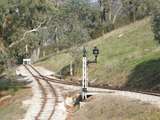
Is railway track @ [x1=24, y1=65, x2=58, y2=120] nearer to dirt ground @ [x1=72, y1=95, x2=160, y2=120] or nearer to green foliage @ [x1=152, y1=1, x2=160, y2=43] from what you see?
dirt ground @ [x1=72, y1=95, x2=160, y2=120]

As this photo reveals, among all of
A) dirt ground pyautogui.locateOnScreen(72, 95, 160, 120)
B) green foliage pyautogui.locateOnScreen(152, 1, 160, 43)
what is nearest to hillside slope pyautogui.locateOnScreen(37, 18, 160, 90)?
green foliage pyautogui.locateOnScreen(152, 1, 160, 43)

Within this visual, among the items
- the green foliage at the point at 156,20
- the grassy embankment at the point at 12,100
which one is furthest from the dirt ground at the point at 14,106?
the green foliage at the point at 156,20

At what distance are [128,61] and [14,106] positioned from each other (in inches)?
972

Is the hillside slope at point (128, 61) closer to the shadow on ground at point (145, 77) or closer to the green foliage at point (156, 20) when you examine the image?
the shadow on ground at point (145, 77)

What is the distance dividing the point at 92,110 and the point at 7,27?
1707 cm

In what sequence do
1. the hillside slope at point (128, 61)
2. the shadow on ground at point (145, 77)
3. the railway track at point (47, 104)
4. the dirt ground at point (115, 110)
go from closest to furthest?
the dirt ground at point (115, 110) < the railway track at point (47, 104) < the shadow on ground at point (145, 77) < the hillside slope at point (128, 61)

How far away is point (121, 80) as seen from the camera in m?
56.6

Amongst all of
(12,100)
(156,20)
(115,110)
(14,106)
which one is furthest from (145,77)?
(115,110)

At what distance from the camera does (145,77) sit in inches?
2040

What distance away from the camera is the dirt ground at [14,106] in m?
37.2

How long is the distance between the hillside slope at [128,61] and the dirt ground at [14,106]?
1178cm

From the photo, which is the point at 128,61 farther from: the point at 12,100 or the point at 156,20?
the point at 156,20

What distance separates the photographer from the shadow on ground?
4850 centimetres

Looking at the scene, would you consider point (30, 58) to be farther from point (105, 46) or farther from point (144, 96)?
point (144, 96)
